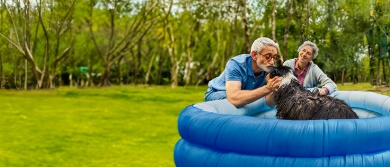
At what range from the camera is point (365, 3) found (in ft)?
32.0

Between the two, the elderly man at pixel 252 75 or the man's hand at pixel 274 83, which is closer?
the man's hand at pixel 274 83

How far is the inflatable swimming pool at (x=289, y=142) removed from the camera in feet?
5.55

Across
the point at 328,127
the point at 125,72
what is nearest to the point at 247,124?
the point at 328,127

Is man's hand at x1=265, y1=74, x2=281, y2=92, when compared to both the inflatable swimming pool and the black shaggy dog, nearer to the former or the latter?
the black shaggy dog

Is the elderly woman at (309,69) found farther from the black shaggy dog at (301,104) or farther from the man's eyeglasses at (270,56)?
the black shaggy dog at (301,104)

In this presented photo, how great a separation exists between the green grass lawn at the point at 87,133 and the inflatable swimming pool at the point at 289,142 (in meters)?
1.91

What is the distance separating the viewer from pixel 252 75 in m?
2.59

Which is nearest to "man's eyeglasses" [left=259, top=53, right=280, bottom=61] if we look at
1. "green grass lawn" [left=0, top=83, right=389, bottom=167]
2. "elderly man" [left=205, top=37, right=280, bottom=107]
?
"elderly man" [left=205, top=37, right=280, bottom=107]

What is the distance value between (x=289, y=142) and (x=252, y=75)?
3.05ft

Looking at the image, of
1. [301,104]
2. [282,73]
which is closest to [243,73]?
[282,73]

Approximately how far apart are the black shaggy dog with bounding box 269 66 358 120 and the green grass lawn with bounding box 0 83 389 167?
5.72 feet

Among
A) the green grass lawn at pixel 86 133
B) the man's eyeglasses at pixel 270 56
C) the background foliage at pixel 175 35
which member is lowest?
the green grass lawn at pixel 86 133

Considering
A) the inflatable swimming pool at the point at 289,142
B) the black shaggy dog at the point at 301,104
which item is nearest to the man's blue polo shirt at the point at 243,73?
the black shaggy dog at the point at 301,104

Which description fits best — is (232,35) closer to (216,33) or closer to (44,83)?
(216,33)
